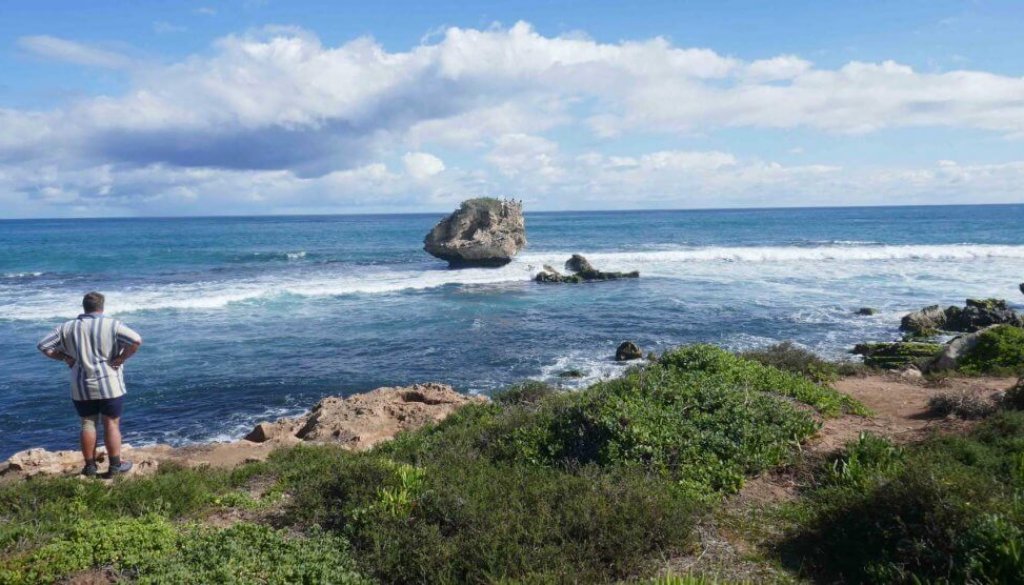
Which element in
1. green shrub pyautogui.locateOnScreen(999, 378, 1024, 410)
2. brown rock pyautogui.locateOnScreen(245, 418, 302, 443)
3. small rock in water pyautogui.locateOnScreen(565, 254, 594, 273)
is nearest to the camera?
green shrub pyautogui.locateOnScreen(999, 378, 1024, 410)

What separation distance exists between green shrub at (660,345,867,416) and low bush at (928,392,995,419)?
3.83 feet

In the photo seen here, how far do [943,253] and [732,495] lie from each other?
181 ft

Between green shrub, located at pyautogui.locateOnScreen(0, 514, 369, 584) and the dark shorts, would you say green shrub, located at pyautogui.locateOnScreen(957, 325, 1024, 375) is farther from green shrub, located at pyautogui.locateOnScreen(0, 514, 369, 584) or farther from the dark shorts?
the dark shorts

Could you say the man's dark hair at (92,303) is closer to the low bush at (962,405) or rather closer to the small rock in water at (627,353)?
the low bush at (962,405)

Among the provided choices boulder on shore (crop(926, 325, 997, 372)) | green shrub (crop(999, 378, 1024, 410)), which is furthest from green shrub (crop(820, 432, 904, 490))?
boulder on shore (crop(926, 325, 997, 372))

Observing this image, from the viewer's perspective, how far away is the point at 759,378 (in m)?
10.2

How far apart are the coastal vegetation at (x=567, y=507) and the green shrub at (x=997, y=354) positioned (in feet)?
19.3

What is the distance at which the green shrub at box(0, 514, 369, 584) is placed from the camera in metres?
5.18

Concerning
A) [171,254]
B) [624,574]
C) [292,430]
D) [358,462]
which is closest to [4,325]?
[292,430]

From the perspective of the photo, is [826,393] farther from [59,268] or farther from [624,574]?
[59,268]

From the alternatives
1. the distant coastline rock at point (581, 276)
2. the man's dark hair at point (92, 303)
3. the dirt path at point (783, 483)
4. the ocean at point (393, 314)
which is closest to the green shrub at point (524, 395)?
the ocean at point (393, 314)

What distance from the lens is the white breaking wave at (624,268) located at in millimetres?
32469

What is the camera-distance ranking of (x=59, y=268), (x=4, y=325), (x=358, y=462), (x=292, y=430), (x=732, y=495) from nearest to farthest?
(x=732, y=495) → (x=358, y=462) → (x=292, y=430) → (x=4, y=325) → (x=59, y=268)

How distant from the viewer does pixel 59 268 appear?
49125 mm
